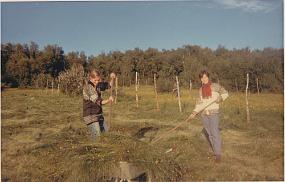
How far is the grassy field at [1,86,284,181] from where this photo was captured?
4117 millimetres

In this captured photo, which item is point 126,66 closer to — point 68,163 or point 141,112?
point 141,112

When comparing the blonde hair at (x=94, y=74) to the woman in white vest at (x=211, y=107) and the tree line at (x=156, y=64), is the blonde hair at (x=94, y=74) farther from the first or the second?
the woman in white vest at (x=211, y=107)

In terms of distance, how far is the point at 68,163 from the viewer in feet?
14.0

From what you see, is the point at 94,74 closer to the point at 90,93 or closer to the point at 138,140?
the point at 90,93

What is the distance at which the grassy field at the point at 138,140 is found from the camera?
4.12 metres

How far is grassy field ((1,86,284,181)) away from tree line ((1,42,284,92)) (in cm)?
19

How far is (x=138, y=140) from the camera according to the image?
167 inches

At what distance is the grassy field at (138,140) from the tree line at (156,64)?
0.63 ft

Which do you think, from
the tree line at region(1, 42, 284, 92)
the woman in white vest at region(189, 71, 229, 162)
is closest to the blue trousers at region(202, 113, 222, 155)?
the woman in white vest at region(189, 71, 229, 162)

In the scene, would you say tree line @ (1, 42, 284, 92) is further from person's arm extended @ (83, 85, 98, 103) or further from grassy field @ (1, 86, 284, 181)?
person's arm extended @ (83, 85, 98, 103)

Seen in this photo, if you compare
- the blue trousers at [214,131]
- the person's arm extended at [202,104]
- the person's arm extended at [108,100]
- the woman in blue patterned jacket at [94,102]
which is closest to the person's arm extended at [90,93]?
the woman in blue patterned jacket at [94,102]

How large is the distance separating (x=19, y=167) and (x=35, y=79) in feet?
4.14

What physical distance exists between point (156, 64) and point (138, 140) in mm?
1369


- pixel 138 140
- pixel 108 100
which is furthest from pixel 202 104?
pixel 108 100
